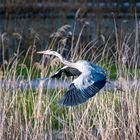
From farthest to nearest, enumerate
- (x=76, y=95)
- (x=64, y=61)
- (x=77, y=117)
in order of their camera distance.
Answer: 1. (x=77, y=117)
2. (x=64, y=61)
3. (x=76, y=95)

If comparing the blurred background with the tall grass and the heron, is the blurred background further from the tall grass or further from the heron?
the heron

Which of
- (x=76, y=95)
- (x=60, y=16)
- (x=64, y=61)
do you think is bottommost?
(x=76, y=95)

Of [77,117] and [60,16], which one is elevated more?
[60,16]

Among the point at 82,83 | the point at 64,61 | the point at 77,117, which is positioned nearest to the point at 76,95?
the point at 82,83

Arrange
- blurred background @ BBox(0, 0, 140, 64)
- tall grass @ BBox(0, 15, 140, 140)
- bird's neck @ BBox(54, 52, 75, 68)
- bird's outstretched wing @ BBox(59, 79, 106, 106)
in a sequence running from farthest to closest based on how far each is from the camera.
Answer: blurred background @ BBox(0, 0, 140, 64)
tall grass @ BBox(0, 15, 140, 140)
bird's neck @ BBox(54, 52, 75, 68)
bird's outstretched wing @ BBox(59, 79, 106, 106)

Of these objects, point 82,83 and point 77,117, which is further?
point 77,117

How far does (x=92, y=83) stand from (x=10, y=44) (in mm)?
8827

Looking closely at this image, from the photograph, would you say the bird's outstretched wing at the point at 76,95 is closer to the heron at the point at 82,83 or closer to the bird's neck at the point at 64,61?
the heron at the point at 82,83

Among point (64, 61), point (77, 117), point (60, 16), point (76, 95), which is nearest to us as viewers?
point (76, 95)

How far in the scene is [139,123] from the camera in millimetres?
5277

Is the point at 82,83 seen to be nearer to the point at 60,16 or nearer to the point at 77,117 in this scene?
the point at 77,117

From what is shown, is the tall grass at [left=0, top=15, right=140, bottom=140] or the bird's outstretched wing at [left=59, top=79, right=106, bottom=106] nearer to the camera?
the bird's outstretched wing at [left=59, top=79, right=106, bottom=106]

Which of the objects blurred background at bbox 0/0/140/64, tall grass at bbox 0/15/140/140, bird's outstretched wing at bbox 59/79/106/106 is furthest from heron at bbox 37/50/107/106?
blurred background at bbox 0/0/140/64

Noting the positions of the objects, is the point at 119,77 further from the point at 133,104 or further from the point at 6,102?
the point at 6,102
